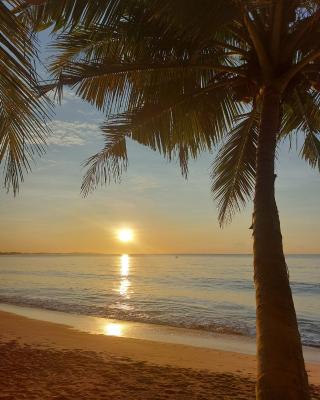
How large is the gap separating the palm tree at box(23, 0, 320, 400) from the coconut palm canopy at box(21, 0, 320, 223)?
0.05 feet

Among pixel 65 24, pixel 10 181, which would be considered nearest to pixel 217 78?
pixel 65 24

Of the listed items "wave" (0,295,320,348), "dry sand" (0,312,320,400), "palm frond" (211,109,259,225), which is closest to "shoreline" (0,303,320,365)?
"wave" (0,295,320,348)

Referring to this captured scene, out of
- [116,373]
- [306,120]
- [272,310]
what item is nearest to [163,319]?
[116,373]

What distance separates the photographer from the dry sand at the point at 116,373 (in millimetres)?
5559

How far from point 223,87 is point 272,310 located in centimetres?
315

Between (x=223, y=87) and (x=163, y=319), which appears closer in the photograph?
(x=223, y=87)

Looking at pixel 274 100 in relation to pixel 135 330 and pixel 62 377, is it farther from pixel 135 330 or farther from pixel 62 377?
pixel 135 330

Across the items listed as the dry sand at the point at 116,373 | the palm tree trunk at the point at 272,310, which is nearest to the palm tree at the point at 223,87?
the palm tree trunk at the point at 272,310

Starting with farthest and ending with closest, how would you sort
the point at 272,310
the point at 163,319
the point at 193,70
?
the point at 163,319 → the point at 193,70 → the point at 272,310

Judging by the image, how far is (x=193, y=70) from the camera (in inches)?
238

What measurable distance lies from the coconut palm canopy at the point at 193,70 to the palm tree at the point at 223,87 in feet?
0.05

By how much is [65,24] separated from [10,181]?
6.29 feet

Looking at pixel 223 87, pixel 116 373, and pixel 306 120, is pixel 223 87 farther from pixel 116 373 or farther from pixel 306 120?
pixel 116 373

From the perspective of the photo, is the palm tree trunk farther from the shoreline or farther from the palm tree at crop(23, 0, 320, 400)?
the shoreline
